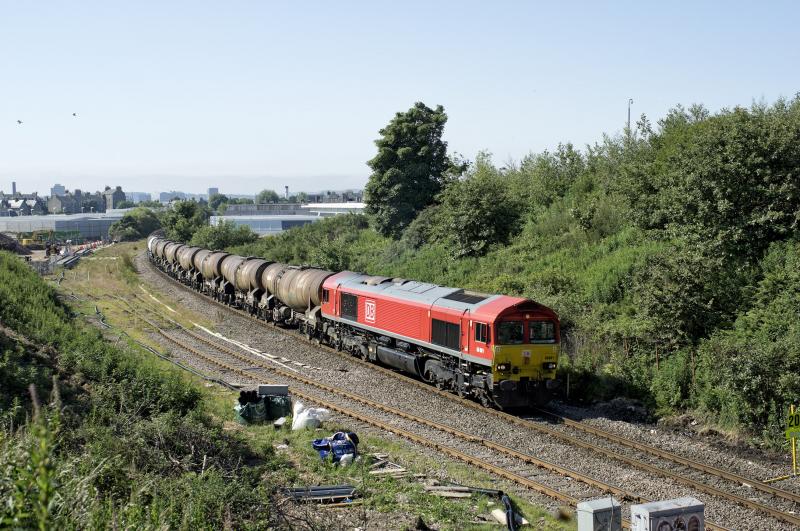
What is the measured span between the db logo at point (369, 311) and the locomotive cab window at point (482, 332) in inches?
261

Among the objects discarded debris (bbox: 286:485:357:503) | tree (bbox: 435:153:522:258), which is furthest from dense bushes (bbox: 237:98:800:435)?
discarded debris (bbox: 286:485:357:503)

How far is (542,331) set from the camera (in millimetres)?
20938

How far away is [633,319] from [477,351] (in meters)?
6.27

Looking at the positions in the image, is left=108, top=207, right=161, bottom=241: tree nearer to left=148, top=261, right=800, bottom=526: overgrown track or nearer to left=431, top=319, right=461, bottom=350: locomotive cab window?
left=431, top=319, right=461, bottom=350: locomotive cab window

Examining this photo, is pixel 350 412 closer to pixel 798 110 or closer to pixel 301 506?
pixel 301 506

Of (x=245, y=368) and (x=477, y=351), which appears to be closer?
(x=477, y=351)

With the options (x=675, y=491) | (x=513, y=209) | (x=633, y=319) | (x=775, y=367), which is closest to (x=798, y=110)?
(x=633, y=319)

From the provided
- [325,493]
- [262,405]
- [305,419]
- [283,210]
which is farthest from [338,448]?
[283,210]

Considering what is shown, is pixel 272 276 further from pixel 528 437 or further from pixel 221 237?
pixel 221 237

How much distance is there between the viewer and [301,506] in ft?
39.4

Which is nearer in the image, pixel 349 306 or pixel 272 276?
pixel 349 306

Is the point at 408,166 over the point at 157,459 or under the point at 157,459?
over

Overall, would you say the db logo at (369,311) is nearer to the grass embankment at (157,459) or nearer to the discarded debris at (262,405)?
the grass embankment at (157,459)

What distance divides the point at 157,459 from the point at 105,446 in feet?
3.03
